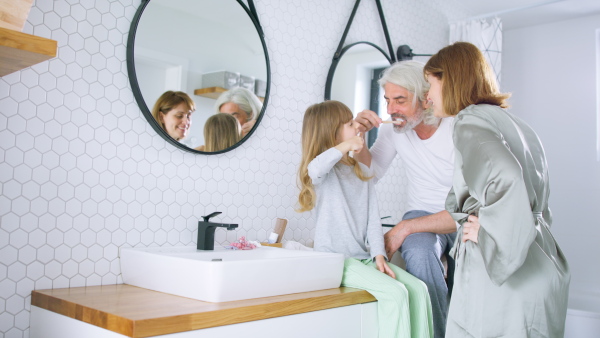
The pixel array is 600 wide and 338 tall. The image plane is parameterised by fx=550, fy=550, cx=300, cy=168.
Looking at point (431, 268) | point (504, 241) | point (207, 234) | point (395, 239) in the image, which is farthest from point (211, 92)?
point (504, 241)

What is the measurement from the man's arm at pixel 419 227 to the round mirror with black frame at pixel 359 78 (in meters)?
0.80

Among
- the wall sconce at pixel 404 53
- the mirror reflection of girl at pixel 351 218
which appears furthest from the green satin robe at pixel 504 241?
the wall sconce at pixel 404 53

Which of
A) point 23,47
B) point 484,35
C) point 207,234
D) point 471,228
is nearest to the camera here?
point 23,47

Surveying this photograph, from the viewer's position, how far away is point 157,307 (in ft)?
4.94

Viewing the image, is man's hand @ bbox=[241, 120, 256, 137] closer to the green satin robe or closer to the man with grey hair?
the man with grey hair

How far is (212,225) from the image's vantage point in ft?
6.88

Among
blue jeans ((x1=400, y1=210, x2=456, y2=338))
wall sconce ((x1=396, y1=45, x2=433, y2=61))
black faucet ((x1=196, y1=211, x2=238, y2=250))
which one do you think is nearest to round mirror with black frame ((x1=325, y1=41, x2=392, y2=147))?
wall sconce ((x1=396, y1=45, x2=433, y2=61))

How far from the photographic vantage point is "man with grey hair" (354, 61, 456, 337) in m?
2.41

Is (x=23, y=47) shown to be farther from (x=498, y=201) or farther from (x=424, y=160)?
(x=424, y=160)

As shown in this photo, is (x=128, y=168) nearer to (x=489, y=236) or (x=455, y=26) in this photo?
(x=489, y=236)

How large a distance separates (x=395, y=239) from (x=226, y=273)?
103cm

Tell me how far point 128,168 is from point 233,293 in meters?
0.67

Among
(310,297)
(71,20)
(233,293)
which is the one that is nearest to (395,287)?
(310,297)

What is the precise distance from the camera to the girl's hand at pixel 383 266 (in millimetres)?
2102
